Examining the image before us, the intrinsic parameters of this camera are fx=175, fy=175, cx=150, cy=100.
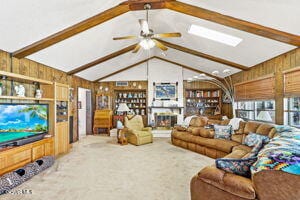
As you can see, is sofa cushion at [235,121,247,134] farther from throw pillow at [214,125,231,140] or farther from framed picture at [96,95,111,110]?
framed picture at [96,95,111,110]

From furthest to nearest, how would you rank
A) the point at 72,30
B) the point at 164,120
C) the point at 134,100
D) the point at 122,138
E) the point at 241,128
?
1. the point at 134,100
2. the point at 164,120
3. the point at 122,138
4. the point at 241,128
5. the point at 72,30

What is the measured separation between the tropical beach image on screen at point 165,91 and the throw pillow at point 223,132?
335cm

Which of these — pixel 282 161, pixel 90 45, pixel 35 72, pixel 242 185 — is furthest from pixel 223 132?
pixel 35 72

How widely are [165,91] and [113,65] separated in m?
2.52

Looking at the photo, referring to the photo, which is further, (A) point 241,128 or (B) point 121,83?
(B) point 121,83

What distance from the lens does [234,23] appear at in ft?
10.4

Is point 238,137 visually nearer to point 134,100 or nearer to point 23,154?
point 23,154

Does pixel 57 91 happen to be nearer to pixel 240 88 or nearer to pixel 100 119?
pixel 100 119

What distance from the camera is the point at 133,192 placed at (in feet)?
8.75

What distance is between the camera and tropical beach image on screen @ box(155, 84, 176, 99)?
7801 millimetres

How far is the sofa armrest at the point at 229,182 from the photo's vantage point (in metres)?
1.66

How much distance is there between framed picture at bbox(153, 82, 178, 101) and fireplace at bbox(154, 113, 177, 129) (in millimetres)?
800

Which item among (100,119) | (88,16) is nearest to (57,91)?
(88,16)

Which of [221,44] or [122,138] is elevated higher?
[221,44]
